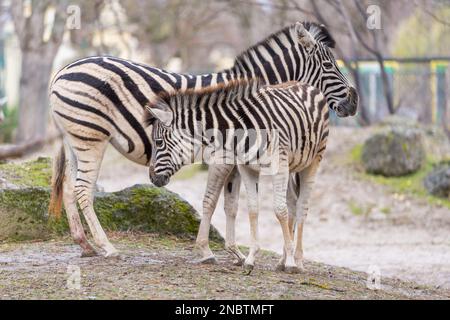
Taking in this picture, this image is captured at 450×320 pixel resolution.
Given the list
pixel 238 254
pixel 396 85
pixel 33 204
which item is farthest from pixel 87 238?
pixel 396 85

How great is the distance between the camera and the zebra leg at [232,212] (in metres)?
8.68

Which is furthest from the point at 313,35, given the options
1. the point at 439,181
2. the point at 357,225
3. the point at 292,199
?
the point at 439,181

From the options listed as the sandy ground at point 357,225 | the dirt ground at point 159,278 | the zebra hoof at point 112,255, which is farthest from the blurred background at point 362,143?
the zebra hoof at point 112,255

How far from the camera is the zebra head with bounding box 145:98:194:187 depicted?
8.08 metres

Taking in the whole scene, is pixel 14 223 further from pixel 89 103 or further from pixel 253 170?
pixel 253 170

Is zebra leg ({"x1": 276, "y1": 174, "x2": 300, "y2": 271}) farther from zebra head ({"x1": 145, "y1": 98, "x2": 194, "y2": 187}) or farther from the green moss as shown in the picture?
the green moss

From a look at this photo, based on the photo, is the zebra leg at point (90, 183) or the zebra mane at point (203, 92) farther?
the zebra leg at point (90, 183)

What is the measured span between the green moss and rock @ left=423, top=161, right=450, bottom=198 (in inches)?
285

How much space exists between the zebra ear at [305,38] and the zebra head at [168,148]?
71.3 inches

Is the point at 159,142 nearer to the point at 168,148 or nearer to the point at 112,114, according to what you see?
the point at 168,148

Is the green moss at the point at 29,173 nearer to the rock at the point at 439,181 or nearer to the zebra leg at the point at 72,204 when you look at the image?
the zebra leg at the point at 72,204

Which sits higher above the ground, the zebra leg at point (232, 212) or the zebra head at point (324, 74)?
the zebra head at point (324, 74)

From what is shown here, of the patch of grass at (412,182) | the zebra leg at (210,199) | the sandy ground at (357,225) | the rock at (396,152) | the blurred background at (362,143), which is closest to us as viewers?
the zebra leg at (210,199)
